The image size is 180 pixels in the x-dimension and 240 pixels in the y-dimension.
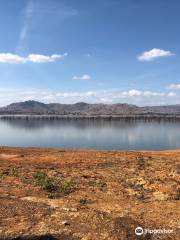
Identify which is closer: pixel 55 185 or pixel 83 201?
pixel 83 201

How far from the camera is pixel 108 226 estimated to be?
13.3 metres

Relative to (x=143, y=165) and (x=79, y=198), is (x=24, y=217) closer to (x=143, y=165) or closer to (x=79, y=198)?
(x=79, y=198)

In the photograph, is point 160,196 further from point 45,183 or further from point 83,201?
point 45,183

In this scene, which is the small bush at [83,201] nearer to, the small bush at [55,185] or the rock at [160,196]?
the small bush at [55,185]

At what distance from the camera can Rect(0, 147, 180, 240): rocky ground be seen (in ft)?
42.5

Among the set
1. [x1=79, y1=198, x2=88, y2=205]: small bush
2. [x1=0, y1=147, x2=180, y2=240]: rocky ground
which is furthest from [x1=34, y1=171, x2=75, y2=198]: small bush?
[x1=79, y1=198, x2=88, y2=205]: small bush

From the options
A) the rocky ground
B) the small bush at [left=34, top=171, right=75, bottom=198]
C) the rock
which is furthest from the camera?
the small bush at [left=34, top=171, right=75, bottom=198]

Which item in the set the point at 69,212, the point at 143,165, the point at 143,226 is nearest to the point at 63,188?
the point at 69,212

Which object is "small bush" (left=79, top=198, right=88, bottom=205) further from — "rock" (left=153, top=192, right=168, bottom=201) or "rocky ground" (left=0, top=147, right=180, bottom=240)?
"rock" (left=153, top=192, right=168, bottom=201)

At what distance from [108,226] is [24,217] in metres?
3.59

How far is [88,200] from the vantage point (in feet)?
56.4

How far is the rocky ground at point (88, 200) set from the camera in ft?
42.5

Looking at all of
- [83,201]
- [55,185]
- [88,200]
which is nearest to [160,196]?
[88,200]

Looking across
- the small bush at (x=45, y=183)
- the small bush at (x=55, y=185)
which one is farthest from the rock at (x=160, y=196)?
the small bush at (x=45, y=183)
